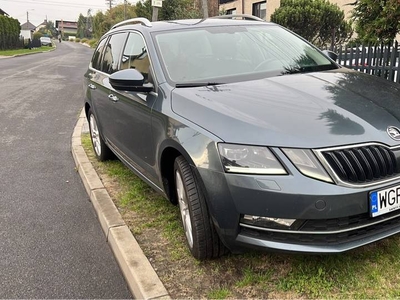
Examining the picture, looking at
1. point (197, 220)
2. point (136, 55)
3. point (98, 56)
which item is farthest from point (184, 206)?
point (98, 56)

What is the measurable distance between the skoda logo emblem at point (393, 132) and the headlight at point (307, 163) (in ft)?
1.73

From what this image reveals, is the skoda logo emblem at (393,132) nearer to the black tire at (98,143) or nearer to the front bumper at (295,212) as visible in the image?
the front bumper at (295,212)

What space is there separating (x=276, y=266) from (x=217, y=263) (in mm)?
404

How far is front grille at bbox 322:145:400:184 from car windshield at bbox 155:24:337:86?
1.23 meters

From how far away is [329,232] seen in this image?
2338mm

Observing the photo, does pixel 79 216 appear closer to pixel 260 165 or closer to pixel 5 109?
pixel 260 165

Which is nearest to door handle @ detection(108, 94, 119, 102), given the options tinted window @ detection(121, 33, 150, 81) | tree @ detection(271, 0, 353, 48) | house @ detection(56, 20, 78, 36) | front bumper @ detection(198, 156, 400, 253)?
tinted window @ detection(121, 33, 150, 81)

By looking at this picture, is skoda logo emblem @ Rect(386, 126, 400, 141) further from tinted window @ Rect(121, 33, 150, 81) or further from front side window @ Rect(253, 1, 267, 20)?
front side window @ Rect(253, 1, 267, 20)

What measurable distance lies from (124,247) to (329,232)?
156 centimetres

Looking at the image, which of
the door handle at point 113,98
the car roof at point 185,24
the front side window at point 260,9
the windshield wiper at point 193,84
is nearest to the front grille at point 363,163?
the windshield wiper at point 193,84

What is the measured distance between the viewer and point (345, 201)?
224cm

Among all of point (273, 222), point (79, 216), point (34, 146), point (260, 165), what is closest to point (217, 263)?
point (273, 222)

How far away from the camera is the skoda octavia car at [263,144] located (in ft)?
7.49

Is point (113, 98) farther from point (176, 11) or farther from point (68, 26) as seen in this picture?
point (68, 26)
